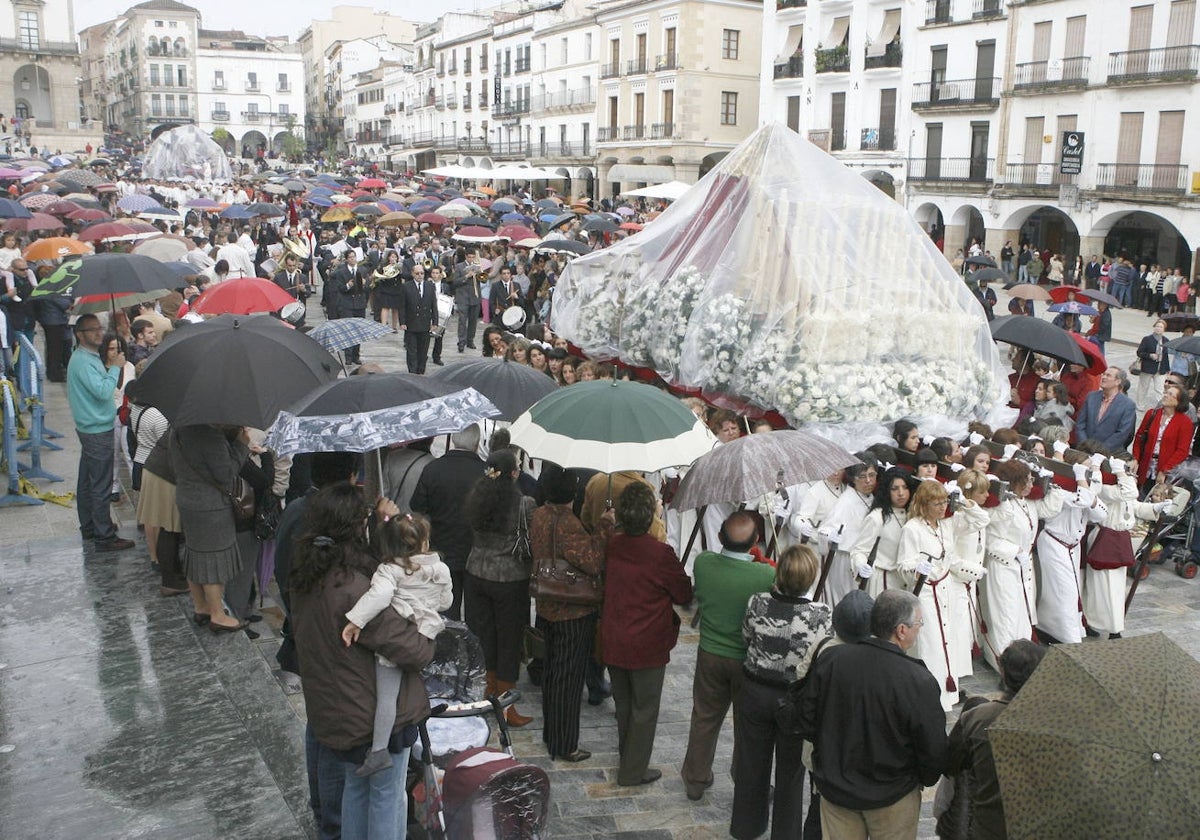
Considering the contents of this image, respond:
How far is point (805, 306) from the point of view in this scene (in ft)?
30.2

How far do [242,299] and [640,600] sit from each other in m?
5.53

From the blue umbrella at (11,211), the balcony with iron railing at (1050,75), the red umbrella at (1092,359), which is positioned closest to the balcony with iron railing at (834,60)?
the balcony with iron railing at (1050,75)

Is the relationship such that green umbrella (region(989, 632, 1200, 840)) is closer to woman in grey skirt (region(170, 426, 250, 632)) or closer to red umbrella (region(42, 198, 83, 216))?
woman in grey skirt (region(170, 426, 250, 632))

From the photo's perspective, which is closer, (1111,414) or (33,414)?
(1111,414)

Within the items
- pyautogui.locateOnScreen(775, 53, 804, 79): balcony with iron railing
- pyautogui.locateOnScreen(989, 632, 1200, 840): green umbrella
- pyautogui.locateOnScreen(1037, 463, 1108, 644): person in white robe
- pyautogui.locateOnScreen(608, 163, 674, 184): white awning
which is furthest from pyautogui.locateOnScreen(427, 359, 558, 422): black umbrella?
pyautogui.locateOnScreen(608, 163, 674, 184): white awning

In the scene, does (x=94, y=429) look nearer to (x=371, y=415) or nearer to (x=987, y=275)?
(x=371, y=415)

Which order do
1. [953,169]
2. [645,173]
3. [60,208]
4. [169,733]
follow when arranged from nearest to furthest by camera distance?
[169,733]
[60,208]
[953,169]
[645,173]

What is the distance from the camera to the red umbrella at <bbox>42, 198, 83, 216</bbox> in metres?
20.3

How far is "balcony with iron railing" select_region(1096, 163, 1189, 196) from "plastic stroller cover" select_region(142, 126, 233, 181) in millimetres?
27245

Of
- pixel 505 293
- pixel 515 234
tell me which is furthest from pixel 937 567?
pixel 515 234

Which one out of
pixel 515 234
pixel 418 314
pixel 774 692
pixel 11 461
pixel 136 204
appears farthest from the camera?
pixel 136 204

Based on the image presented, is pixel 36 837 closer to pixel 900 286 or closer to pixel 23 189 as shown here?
pixel 900 286

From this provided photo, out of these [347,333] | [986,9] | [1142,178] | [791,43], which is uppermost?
[791,43]

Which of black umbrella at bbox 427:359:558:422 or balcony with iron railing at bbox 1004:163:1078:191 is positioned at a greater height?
balcony with iron railing at bbox 1004:163:1078:191
